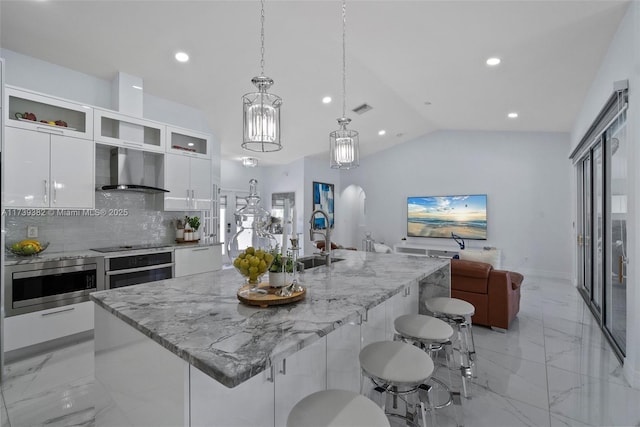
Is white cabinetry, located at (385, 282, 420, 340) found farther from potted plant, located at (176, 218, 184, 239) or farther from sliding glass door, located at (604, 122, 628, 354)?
potted plant, located at (176, 218, 184, 239)

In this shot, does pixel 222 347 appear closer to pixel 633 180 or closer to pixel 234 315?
pixel 234 315

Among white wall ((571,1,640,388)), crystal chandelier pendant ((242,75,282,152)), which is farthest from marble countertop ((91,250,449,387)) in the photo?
white wall ((571,1,640,388))

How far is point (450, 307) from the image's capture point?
2391mm

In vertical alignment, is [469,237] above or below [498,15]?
below

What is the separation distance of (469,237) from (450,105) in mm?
3176

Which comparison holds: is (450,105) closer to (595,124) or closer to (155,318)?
(595,124)

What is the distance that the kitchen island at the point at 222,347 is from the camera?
0.99 meters

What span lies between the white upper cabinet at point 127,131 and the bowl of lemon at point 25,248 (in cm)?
122

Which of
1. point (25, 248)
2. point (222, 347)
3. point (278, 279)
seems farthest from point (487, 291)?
point (25, 248)

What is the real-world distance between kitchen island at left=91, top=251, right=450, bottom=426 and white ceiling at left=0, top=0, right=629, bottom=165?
249 centimetres

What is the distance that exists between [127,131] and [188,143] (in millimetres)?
785

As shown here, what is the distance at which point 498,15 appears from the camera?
8.93 ft

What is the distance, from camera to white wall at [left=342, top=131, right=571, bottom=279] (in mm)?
6159

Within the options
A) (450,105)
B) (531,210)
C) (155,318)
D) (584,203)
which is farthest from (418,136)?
(155,318)
